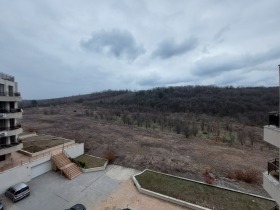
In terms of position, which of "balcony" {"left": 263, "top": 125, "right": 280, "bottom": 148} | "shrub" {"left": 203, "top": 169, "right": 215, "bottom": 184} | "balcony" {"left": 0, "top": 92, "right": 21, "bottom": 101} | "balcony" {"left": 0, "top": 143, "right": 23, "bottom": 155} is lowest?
"shrub" {"left": 203, "top": 169, "right": 215, "bottom": 184}

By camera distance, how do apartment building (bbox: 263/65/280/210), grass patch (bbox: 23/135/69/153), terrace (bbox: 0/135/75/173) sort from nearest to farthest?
apartment building (bbox: 263/65/280/210) → terrace (bbox: 0/135/75/173) → grass patch (bbox: 23/135/69/153)

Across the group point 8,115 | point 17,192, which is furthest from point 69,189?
point 8,115

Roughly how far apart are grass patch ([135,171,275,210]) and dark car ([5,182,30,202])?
9446 mm

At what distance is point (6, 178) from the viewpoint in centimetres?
1698

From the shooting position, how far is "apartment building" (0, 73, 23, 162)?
18.8 meters

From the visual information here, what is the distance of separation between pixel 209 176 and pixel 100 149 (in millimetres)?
15075

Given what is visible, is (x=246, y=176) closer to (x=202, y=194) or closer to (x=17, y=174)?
(x=202, y=194)

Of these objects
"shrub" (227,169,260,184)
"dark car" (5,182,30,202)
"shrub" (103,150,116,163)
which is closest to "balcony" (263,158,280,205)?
"shrub" (227,169,260,184)

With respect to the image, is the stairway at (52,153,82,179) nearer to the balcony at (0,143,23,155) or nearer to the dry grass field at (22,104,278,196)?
the balcony at (0,143,23,155)

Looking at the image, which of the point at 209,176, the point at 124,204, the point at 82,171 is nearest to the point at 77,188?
the point at 82,171

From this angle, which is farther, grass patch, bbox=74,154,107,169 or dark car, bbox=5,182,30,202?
grass patch, bbox=74,154,107,169

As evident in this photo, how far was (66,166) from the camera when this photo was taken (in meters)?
21.0

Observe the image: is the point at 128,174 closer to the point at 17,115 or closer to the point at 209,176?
the point at 209,176

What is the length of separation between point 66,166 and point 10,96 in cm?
890
